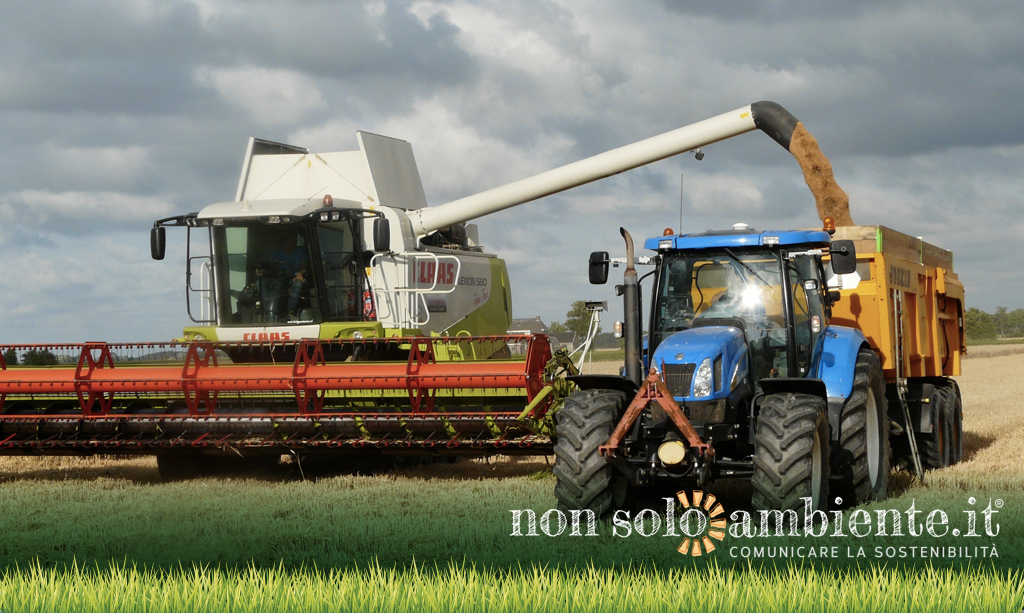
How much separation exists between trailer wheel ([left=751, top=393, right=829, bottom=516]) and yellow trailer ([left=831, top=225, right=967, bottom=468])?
9.64 feet

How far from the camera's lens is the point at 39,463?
1113 centimetres

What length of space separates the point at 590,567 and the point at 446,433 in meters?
3.66

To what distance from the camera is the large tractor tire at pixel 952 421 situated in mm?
10312

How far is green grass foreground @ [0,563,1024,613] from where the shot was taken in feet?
14.4

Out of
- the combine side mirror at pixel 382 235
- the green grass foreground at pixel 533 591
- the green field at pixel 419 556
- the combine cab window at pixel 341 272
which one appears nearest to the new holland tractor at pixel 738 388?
the green field at pixel 419 556

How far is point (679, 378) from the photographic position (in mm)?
6297

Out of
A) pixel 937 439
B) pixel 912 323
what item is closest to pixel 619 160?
pixel 912 323

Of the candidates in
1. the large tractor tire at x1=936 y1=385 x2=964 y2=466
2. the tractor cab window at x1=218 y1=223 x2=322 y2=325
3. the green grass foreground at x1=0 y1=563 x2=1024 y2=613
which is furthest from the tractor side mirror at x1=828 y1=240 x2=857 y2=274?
the tractor cab window at x1=218 y1=223 x2=322 y2=325

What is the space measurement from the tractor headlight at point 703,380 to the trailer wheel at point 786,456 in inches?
13.5

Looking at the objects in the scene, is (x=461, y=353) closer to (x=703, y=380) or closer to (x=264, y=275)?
(x=264, y=275)

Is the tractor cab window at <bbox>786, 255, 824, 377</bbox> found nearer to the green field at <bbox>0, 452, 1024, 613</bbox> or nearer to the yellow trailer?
the green field at <bbox>0, 452, 1024, 613</bbox>

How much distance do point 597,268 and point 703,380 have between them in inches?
45.5

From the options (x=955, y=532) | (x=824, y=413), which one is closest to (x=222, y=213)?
(x=824, y=413)

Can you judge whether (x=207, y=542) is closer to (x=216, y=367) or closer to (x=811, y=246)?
(x=216, y=367)
